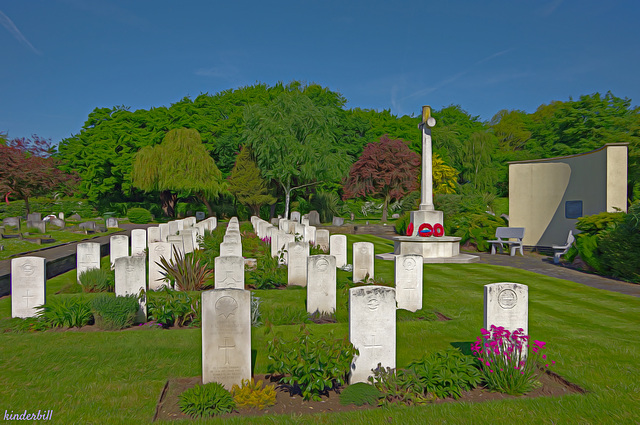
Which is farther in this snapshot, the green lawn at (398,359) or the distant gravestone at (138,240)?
the distant gravestone at (138,240)

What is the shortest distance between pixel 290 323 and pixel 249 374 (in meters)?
2.75

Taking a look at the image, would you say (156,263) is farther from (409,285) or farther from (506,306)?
(506,306)

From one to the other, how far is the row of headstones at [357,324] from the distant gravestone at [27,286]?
15.6 feet

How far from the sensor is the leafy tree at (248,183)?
130 feet

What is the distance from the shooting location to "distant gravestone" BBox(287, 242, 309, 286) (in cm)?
1094

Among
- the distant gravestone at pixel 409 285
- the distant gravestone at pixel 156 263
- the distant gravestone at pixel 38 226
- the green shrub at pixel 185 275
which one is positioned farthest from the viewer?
the distant gravestone at pixel 38 226

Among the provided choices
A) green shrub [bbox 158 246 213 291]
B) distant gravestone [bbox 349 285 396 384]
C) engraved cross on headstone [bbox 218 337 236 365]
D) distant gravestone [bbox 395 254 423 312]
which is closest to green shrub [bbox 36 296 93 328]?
green shrub [bbox 158 246 213 291]

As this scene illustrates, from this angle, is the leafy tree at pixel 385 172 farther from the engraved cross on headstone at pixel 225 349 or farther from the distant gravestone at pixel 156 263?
the engraved cross on headstone at pixel 225 349

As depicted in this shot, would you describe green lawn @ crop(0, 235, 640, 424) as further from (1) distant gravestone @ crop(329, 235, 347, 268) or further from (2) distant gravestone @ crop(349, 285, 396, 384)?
(1) distant gravestone @ crop(329, 235, 347, 268)

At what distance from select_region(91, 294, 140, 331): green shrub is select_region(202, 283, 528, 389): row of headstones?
3234mm

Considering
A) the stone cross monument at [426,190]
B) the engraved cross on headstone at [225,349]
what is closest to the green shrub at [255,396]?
the engraved cross on headstone at [225,349]

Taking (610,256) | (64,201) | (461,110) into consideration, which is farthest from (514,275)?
(461,110)

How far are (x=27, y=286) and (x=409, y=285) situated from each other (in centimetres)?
701

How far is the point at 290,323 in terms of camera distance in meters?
7.79
